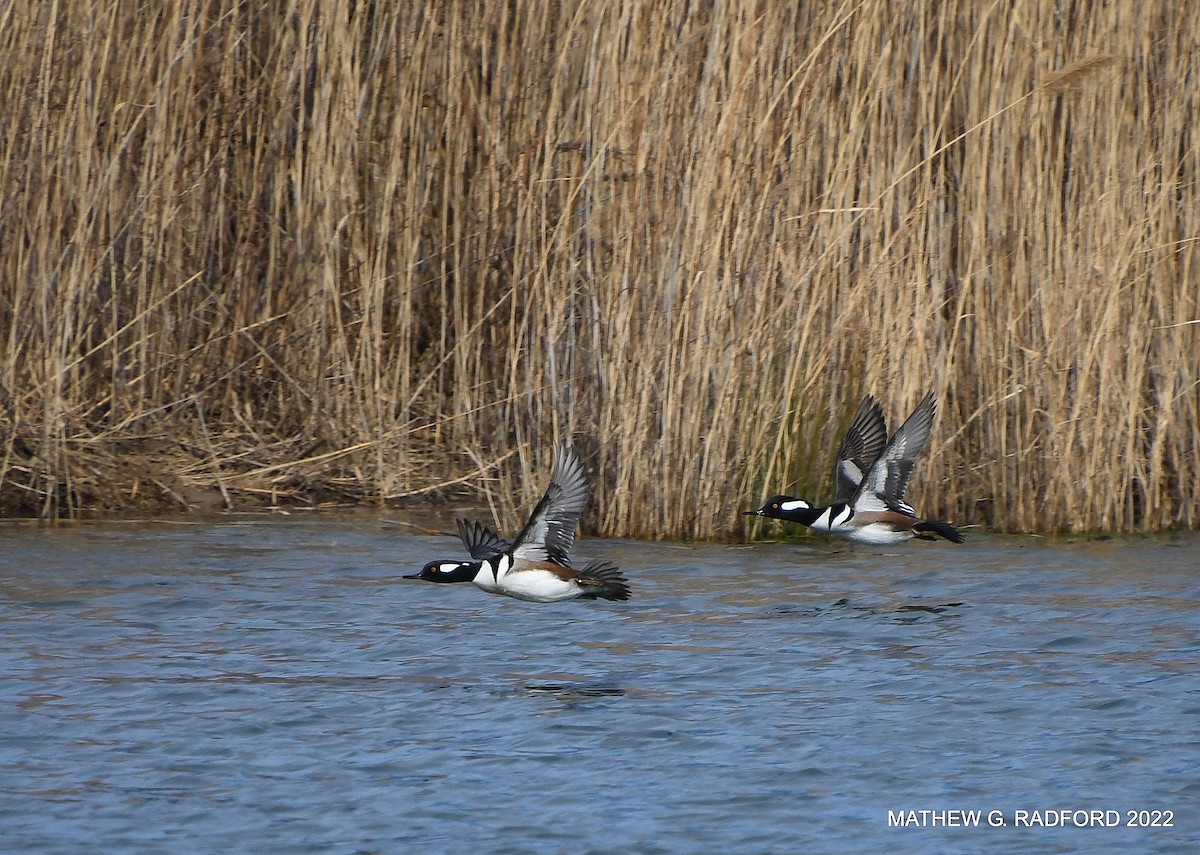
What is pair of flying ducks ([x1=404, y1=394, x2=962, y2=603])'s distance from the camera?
621 cm

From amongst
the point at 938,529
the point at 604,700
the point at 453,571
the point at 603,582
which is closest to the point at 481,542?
the point at 453,571

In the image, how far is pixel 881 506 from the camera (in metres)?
7.14

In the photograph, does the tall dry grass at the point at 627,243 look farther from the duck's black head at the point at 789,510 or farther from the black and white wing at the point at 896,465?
the black and white wing at the point at 896,465

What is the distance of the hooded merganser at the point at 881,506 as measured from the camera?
277 inches

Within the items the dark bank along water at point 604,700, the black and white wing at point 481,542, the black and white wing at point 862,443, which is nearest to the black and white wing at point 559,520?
the black and white wing at point 481,542

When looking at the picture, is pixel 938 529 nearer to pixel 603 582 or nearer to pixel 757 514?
pixel 757 514

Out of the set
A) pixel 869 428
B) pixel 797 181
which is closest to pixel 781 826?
pixel 869 428

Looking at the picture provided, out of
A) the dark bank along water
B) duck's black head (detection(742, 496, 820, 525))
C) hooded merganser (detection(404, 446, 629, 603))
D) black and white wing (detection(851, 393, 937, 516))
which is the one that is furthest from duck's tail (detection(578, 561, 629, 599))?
black and white wing (detection(851, 393, 937, 516))

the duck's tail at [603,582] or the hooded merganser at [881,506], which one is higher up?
the hooded merganser at [881,506]

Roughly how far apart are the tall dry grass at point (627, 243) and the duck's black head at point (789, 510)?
35 centimetres

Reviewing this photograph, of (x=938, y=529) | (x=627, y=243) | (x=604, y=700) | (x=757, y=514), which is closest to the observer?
(x=604, y=700)

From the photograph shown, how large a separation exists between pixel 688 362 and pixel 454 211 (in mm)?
1756

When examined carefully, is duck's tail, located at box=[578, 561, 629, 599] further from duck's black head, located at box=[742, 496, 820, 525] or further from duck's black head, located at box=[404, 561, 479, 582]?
duck's black head, located at box=[742, 496, 820, 525]

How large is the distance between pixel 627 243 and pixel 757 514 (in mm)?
1259
